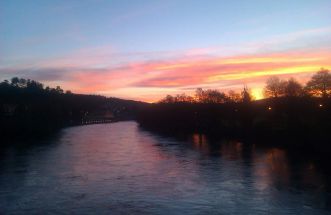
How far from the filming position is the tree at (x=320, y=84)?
144 ft

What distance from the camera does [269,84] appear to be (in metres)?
53.5

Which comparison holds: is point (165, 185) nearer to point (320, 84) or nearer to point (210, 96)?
point (320, 84)

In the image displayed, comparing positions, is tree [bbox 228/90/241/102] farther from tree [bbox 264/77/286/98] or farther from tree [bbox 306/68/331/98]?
tree [bbox 306/68/331/98]

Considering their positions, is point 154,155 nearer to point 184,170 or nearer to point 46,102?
point 184,170

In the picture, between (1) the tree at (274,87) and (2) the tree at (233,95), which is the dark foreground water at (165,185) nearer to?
(1) the tree at (274,87)

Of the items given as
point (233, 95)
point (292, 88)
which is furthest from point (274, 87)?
point (233, 95)

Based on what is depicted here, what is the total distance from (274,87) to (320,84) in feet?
27.5

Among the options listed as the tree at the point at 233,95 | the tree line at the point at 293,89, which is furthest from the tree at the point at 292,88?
the tree at the point at 233,95

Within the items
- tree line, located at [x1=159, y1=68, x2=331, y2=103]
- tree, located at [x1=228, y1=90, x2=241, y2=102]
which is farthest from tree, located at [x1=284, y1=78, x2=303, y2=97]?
tree, located at [x1=228, y1=90, x2=241, y2=102]

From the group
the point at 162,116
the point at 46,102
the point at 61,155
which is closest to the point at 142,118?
the point at 162,116

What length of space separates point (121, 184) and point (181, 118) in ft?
171

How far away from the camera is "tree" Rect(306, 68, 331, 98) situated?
144 ft

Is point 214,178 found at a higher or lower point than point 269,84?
lower

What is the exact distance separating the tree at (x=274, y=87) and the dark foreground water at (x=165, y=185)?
24.0 meters
